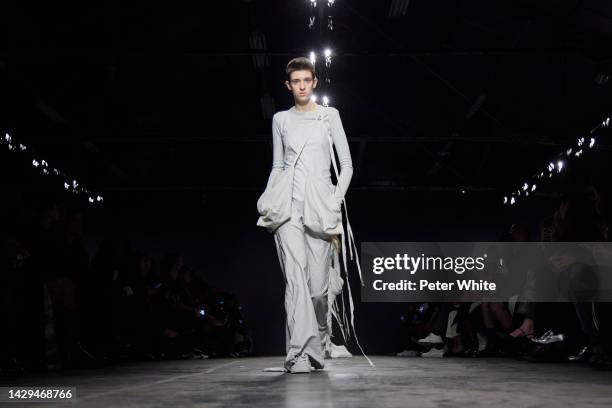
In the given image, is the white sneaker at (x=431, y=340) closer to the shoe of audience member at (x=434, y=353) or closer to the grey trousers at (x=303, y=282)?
the shoe of audience member at (x=434, y=353)

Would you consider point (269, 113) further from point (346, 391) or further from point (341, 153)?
point (346, 391)

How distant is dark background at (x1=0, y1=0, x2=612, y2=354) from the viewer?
8312 mm

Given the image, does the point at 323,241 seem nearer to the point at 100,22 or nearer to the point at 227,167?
the point at 100,22

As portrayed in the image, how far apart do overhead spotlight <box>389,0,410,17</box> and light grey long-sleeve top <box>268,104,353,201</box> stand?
5.27m

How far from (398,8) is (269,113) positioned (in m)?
3.13

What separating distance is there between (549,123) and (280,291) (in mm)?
5557

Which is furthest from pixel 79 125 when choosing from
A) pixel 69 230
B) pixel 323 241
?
pixel 323 241

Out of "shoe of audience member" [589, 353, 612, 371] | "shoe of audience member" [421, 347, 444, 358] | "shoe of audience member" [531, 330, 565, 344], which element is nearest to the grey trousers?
"shoe of audience member" [589, 353, 612, 371]

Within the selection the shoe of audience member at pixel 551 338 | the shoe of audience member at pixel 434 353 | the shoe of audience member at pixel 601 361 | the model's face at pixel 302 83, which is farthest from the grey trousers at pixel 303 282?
the shoe of audience member at pixel 434 353

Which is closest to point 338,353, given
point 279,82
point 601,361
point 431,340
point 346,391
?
point 431,340

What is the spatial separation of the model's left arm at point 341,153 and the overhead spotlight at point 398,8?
5222 millimetres

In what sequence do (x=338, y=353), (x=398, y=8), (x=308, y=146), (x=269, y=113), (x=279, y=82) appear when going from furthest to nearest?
1. (x=269, y=113)
2. (x=279, y=82)
3. (x=398, y=8)
4. (x=338, y=353)
5. (x=308, y=146)

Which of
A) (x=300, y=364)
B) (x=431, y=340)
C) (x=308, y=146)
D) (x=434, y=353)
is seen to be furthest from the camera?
(x=431, y=340)

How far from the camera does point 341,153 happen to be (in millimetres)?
3496
